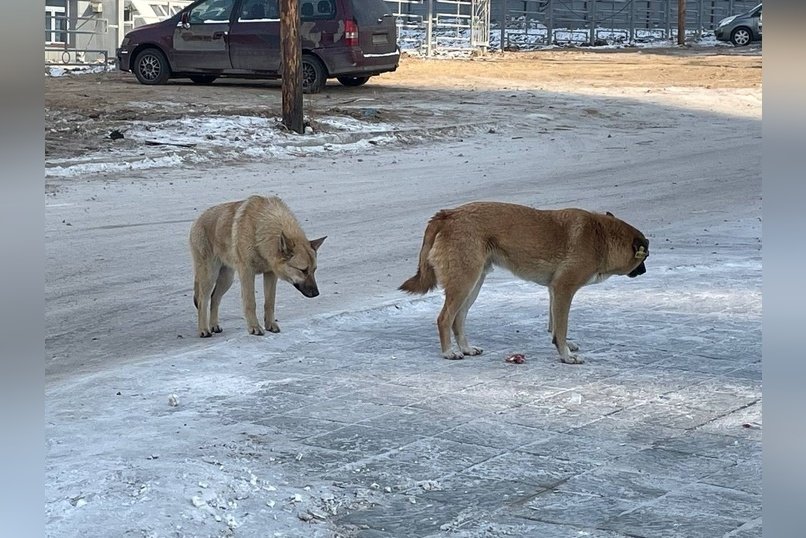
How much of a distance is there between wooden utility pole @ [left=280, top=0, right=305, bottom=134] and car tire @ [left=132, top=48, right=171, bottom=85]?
20.1 feet

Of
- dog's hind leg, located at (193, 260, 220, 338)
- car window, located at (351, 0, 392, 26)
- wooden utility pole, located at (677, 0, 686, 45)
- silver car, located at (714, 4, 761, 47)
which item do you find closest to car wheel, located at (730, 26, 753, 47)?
silver car, located at (714, 4, 761, 47)

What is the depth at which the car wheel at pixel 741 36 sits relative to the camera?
45.0m

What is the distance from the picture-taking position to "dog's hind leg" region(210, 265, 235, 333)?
866 cm

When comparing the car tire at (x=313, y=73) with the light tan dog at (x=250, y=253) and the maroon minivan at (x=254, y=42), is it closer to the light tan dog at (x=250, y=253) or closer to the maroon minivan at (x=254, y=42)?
the maroon minivan at (x=254, y=42)

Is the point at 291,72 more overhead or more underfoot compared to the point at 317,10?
more underfoot

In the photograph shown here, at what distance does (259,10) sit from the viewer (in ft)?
81.4

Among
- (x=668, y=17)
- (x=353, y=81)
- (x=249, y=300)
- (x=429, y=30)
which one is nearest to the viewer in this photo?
(x=249, y=300)

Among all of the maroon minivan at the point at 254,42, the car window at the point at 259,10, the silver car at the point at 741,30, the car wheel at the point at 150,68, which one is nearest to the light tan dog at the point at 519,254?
the maroon minivan at the point at 254,42

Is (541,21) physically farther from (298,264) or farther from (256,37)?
(298,264)

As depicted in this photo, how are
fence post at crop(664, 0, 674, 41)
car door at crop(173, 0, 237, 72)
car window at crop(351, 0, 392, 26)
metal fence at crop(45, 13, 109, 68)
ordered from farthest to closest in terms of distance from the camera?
fence post at crop(664, 0, 674, 41)
metal fence at crop(45, 13, 109, 68)
car door at crop(173, 0, 237, 72)
car window at crop(351, 0, 392, 26)

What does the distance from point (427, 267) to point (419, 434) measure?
214 centimetres

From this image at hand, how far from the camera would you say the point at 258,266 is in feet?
27.8

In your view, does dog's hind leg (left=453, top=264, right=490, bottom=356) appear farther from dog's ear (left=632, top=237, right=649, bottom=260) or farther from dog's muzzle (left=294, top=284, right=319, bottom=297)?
dog's muzzle (left=294, top=284, right=319, bottom=297)

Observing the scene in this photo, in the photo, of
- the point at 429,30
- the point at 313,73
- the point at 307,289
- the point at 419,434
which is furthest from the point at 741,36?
the point at 419,434
